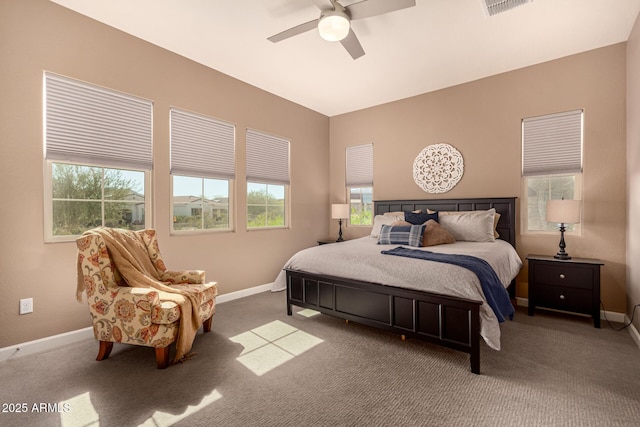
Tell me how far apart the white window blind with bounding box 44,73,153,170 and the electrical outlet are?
1200mm

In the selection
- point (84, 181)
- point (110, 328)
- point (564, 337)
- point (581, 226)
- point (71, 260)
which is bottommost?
point (564, 337)

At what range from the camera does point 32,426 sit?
5.41 ft

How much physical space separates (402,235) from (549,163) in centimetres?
199

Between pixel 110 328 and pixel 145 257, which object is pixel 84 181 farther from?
pixel 110 328

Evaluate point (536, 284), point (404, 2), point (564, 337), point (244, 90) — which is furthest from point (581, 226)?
point (244, 90)

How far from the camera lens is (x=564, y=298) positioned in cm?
316

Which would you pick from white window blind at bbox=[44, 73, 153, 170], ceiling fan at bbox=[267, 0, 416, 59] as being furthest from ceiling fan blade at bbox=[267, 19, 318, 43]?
white window blind at bbox=[44, 73, 153, 170]

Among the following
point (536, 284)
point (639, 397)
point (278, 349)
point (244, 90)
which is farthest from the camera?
point (244, 90)

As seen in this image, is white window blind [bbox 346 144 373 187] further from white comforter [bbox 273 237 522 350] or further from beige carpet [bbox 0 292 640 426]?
beige carpet [bbox 0 292 640 426]

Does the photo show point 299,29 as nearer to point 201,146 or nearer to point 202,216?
point 201,146

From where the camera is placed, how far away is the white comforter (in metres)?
2.18

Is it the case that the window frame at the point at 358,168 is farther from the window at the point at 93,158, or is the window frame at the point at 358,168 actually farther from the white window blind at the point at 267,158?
the window at the point at 93,158

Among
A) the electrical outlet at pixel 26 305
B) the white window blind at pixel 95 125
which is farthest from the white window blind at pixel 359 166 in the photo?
the electrical outlet at pixel 26 305

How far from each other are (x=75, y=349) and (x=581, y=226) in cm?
524
